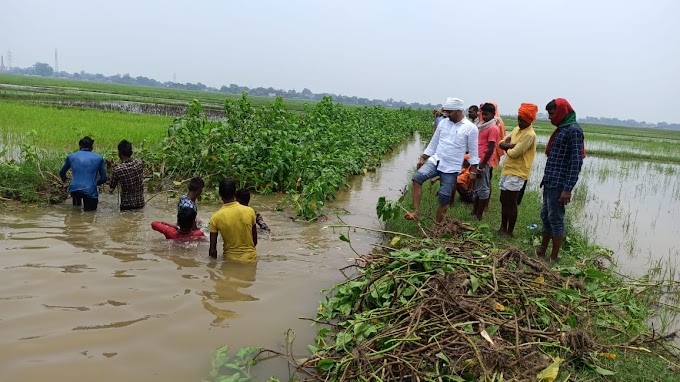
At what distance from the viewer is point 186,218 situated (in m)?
5.24

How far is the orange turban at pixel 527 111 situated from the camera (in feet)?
18.5

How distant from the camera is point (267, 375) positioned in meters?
3.07

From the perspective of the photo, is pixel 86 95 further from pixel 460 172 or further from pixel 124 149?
pixel 460 172

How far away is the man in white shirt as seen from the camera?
5.71 m

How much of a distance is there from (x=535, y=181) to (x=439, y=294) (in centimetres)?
1077

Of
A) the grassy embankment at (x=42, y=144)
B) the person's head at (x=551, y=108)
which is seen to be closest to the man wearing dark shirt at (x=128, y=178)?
the grassy embankment at (x=42, y=144)

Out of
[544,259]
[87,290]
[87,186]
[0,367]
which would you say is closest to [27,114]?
[87,186]

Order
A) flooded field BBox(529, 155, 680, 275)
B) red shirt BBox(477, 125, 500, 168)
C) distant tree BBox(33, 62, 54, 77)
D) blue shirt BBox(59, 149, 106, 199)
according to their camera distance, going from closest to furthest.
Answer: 1. blue shirt BBox(59, 149, 106, 199)
2. red shirt BBox(477, 125, 500, 168)
3. flooded field BBox(529, 155, 680, 275)
4. distant tree BBox(33, 62, 54, 77)

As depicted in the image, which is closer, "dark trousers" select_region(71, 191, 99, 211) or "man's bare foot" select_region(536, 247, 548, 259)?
"man's bare foot" select_region(536, 247, 548, 259)

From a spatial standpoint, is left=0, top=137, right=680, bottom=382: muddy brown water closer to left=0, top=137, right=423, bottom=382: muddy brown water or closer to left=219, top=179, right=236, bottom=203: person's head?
left=0, top=137, right=423, bottom=382: muddy brown water

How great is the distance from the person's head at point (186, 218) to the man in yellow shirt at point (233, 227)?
22.4 inches

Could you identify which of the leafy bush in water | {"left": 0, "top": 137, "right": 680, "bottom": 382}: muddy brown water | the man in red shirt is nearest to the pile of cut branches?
{"left": 0, "top": 137, "right": 680, "bottom": 382}: muddy brown water

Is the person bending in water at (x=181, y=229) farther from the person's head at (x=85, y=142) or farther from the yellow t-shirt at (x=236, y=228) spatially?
the person's head at (x=85, y=142)

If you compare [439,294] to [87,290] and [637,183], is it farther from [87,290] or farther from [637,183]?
[637,183]
